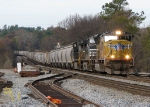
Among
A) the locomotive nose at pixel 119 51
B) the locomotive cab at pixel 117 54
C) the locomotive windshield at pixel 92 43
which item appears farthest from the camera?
the locomotive windshield at pixel 92 43

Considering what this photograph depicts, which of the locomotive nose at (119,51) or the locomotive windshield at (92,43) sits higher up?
the locomotive windshield at (92,43)

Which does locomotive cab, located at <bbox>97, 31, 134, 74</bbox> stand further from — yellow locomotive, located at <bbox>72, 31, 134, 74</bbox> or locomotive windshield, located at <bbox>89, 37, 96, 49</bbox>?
locomotive windshield, located at <bbox>89, 37, 96, 49</bbox>

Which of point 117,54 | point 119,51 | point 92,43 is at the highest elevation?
point 92,43

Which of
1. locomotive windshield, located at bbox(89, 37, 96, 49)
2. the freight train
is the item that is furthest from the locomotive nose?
locomotive windshield, located at bbox(89, 37, 96, 49)

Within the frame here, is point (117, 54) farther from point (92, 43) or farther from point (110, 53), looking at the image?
point (92, 43)

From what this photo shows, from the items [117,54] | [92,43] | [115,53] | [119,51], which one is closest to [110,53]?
[115,53]

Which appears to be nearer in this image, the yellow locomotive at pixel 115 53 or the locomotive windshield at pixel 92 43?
the yellow locomotive at pixel 115 53

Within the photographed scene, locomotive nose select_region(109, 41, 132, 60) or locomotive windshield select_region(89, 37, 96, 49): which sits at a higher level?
locomotive windshield select_region(89, 37, 96, 49)

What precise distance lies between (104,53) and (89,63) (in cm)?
467

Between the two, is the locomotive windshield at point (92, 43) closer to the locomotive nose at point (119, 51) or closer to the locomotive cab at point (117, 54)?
the locomotive cab at point (117, 54)

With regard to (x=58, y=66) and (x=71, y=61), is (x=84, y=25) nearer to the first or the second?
(x=58, y=66)

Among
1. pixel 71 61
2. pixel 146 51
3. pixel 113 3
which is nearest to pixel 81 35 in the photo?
pixel 113 3

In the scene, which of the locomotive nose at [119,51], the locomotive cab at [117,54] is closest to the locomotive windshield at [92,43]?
the locomotive cab at [117,54]

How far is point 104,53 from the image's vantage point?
21328 millimetres
